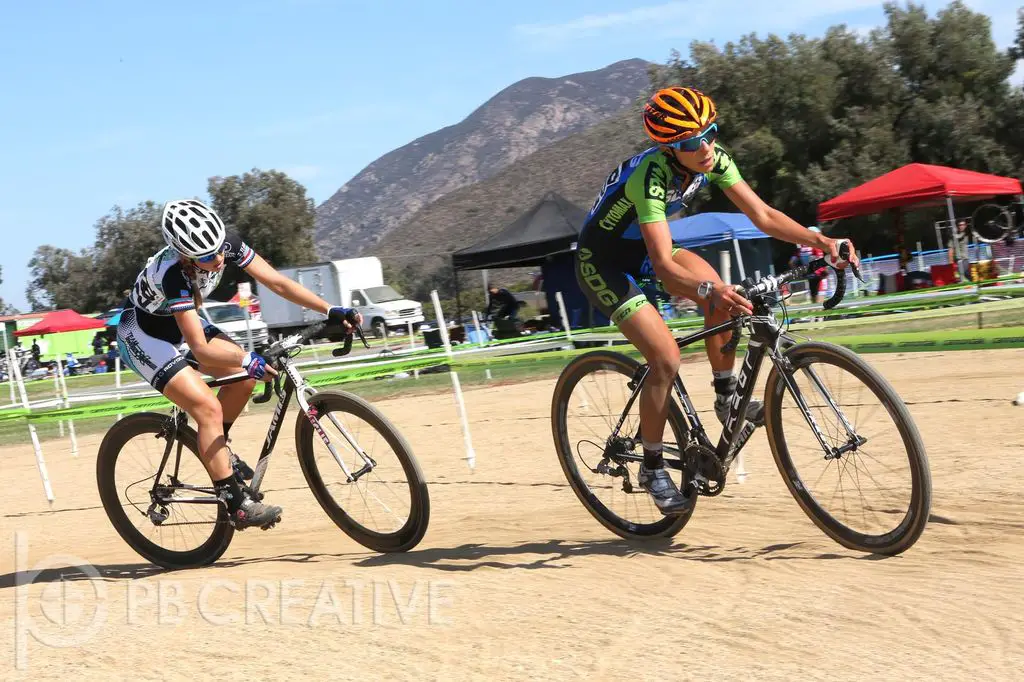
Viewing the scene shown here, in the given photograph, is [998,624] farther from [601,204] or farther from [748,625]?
[601,204]

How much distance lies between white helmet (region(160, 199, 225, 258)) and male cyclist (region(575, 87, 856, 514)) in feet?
6.58

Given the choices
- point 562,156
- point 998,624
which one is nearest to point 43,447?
point 998,624

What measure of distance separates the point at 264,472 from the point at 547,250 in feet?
54.7

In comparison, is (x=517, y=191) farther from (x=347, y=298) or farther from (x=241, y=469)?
(x=241, y=469)

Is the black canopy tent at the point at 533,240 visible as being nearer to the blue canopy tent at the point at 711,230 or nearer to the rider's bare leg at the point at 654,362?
the blue canopy tent at the point at 711,230

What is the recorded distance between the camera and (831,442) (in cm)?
487

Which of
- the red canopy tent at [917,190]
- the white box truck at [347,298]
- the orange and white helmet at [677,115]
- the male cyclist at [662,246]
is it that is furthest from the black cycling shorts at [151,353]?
the white box truck at [347,298]

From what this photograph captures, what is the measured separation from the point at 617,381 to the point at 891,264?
79.7 ft

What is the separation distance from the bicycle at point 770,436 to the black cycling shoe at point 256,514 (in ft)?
5.52

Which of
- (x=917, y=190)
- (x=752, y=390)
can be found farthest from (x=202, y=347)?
(x=917, y=190)

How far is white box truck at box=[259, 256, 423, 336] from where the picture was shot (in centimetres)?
3756

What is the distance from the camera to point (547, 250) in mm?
22594

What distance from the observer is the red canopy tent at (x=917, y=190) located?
20781 millimetres

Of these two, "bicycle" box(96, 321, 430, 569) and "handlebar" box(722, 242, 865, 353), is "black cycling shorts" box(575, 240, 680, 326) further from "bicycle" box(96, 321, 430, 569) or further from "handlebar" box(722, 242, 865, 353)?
"bicycle" box(96, 321, 430, 569)
